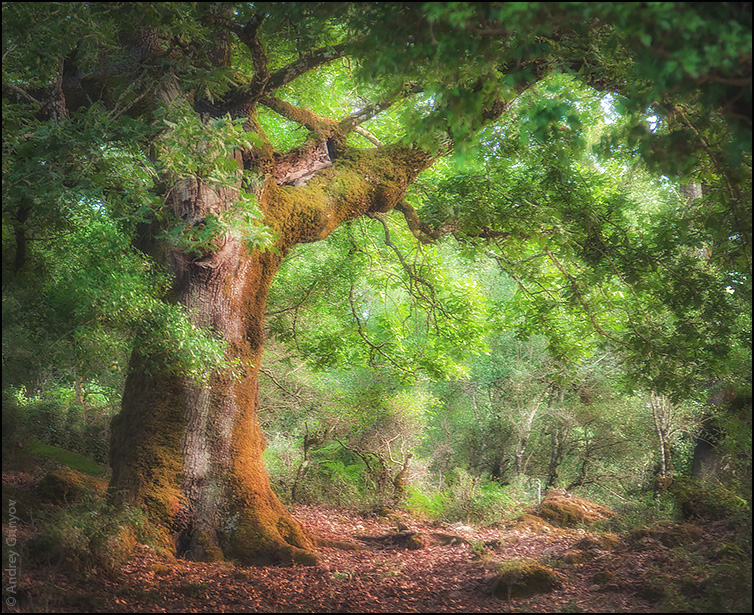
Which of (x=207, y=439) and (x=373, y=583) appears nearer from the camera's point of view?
(x=373, y=583)

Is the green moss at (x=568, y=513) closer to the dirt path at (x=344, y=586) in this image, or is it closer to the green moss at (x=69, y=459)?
the dirt path at (x=344, y=586)

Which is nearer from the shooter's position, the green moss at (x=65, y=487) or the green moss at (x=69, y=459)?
the green moss at (x=65, y=487)

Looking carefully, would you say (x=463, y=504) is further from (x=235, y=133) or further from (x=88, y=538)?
(x=235, y=133)

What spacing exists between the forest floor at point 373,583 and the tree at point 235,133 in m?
0.56

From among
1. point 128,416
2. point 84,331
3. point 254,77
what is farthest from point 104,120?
point 128,416

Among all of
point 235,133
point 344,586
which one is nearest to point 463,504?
point 344,586

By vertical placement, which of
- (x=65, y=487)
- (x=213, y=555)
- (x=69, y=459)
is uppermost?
Answer: (x=69, y=459)

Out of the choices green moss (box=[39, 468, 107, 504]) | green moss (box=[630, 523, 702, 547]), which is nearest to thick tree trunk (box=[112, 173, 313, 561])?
green moss (box=[39, 468, 107, 504])

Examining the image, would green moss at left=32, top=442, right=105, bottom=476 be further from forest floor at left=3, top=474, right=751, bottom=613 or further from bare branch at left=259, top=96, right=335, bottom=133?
bare branch at left=259, top=96, right=335, bottom=133

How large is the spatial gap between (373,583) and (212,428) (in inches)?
93.3

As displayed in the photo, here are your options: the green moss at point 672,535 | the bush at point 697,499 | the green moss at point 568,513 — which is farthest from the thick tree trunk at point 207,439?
the green moss at point 568,513

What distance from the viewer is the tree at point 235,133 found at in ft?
10.9

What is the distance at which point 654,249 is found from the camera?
6812 millimetres

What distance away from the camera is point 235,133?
470cm
